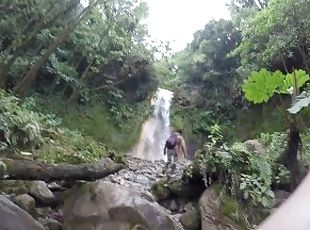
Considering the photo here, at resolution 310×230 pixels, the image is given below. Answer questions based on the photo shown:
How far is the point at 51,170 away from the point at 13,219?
737 millimetres

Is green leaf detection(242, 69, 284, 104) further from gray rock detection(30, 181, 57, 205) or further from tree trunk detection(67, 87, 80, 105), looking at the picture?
tree trunk detection(67, 87, 80, 105)

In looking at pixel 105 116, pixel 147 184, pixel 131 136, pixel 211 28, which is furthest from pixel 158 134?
pixel 147 184

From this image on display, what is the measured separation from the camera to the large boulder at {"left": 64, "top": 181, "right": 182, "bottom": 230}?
4.01 m

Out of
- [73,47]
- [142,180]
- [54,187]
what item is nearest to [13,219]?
[54,187]

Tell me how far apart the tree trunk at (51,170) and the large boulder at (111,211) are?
19 cm

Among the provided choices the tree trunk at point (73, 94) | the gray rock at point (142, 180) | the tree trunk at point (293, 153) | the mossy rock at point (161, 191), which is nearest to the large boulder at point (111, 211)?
the tree trunk at point (293, 153)

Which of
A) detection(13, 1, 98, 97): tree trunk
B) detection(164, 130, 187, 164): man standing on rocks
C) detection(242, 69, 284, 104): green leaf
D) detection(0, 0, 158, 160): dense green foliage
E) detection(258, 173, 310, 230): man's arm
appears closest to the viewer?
detection(258, 173, 310, 230): man's arm

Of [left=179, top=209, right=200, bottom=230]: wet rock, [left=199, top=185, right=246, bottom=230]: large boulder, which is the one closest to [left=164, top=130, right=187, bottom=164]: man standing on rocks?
[left=199, top=185, right=246, bottom=230]: large boulder

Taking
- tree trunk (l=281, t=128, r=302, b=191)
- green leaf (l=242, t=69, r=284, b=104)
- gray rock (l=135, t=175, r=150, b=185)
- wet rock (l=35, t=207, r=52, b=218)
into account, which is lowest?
wet rock (l=35, t=207, r=52, b=218)

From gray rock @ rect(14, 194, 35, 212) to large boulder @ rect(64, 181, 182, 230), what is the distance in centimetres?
34

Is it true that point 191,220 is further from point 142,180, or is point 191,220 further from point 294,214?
point 294,214

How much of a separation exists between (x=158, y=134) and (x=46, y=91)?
5.21 metres

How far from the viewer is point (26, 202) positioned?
13.6 feet

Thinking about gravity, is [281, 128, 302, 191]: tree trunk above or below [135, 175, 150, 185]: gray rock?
above
